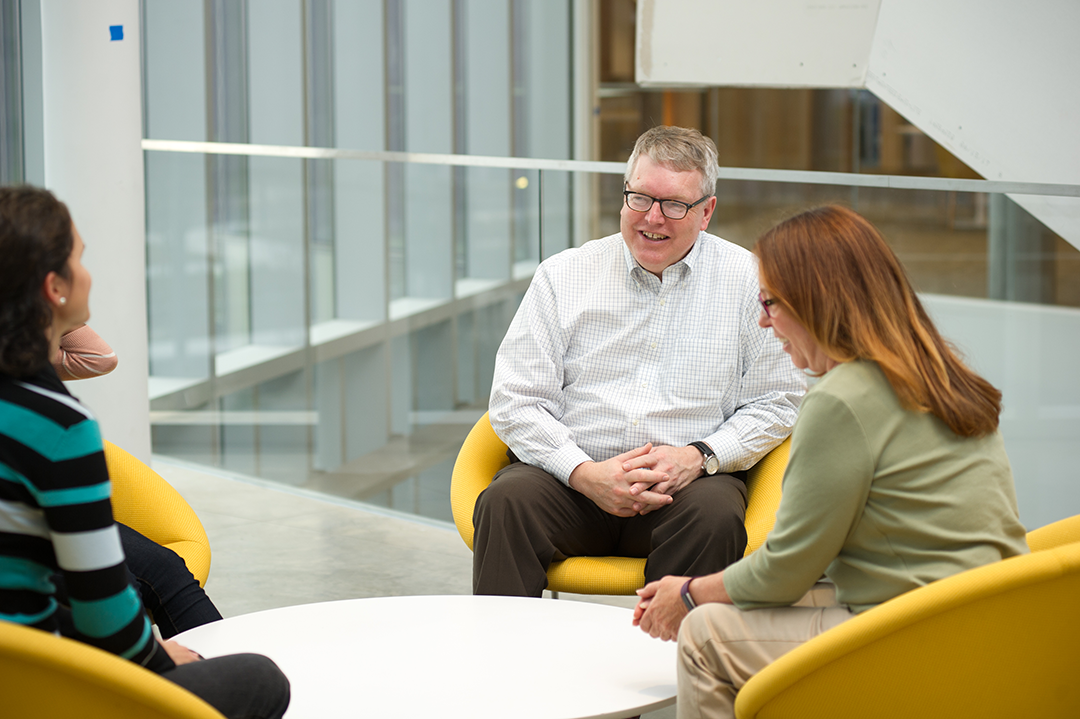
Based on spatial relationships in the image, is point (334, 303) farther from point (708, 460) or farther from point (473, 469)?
point (708, 460)

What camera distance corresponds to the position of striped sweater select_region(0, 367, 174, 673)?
1209 millimetres

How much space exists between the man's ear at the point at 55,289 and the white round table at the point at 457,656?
2.15 feet

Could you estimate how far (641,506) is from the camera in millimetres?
2293

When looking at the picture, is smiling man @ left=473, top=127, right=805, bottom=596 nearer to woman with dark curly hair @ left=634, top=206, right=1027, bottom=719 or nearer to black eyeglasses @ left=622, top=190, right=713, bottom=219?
black eyeglasses @ left=622, top=190, right=713, bottom=219

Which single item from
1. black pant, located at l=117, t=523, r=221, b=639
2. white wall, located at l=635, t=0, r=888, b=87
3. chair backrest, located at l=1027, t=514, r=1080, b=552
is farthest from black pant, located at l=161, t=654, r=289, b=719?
white wall, located at l=635, t=0, r=888, b=87

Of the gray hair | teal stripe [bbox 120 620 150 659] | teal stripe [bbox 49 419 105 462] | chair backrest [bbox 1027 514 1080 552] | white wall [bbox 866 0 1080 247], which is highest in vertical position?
white wall [bbox 866 0 1080 247]

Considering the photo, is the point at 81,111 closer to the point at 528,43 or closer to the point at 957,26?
the point at 957,26

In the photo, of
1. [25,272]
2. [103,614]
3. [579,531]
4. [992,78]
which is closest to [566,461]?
[579,531]

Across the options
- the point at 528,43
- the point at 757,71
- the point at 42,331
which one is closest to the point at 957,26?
the point at 757,71

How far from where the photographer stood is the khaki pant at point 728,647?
58.6 inches

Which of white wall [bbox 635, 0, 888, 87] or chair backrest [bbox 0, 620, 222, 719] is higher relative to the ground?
white wall [bbox 635, 0, 888, 87]

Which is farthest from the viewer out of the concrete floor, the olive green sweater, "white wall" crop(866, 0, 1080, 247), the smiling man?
"white wall" crop(866, 0, 1080, 247)

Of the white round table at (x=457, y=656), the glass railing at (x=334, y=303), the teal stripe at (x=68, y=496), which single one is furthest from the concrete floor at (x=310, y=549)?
the teal stripe at (x=68, y=496)

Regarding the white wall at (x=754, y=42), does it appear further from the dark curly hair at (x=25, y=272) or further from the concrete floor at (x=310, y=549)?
the dark curly hair at (x=25, y=272)
